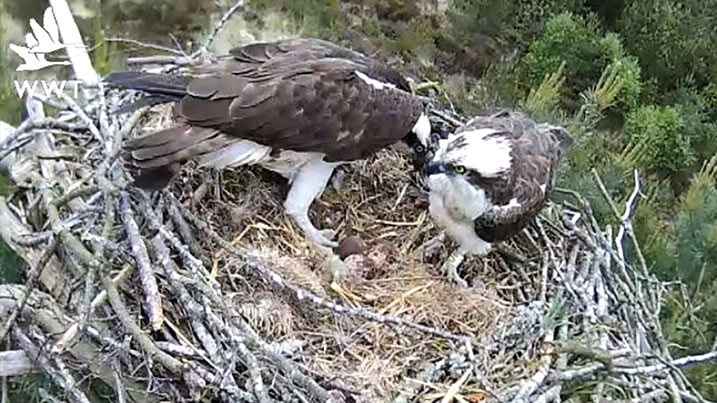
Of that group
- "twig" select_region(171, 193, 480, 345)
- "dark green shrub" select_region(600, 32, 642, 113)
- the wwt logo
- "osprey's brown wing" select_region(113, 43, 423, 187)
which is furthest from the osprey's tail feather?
"dark green shrub" select_region(600, 32, 642, 113)

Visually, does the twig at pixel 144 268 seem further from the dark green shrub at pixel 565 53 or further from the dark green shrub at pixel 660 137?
the dark green shrub at pixel 565 53

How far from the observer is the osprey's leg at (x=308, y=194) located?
125 inches

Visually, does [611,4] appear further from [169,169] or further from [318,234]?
[169,169]

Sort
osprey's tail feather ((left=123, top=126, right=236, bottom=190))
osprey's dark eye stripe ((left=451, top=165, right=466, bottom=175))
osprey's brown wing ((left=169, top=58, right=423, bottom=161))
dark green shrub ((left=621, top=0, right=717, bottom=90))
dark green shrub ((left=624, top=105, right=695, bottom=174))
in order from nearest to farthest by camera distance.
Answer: osprey's tail feather ((left=123, top=126, right=236, bottom=190)) < osprey's brown wing ((left=169, top=58, right=423, bottom=161)) < osprey's dark eye stripe ((left=451, top=165, right=466, bottom=175)) < dark green shrub ((left=624, top=105, right=695, bottom=174)) < dark green shrub ((left=621, top=0, right=717, bottom=90))

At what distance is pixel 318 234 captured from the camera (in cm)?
322

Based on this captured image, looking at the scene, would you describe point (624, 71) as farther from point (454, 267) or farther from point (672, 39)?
point (454, 267)

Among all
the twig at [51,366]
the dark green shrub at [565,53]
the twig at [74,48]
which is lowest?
the twig at [51,366]

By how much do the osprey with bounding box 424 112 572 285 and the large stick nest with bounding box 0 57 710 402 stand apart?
0.16 meters

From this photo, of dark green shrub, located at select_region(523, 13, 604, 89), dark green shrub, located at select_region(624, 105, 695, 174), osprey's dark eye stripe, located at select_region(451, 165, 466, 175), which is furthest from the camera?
dark green shrub, located at select_region(523, 13, 604, 89)

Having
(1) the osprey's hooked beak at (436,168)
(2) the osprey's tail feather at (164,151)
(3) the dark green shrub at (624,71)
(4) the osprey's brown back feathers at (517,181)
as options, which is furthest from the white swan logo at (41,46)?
(3) the dark green shrub at (624,71)

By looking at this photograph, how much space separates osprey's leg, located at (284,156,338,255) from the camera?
3.18 metres

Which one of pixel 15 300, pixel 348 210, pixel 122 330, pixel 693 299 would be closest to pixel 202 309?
pixel 122 330

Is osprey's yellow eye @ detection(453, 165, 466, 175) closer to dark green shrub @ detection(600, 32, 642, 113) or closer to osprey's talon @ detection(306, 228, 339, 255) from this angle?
osprey's talon @ detection(306, 228, 339, 255)

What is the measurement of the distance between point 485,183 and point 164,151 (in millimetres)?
778
